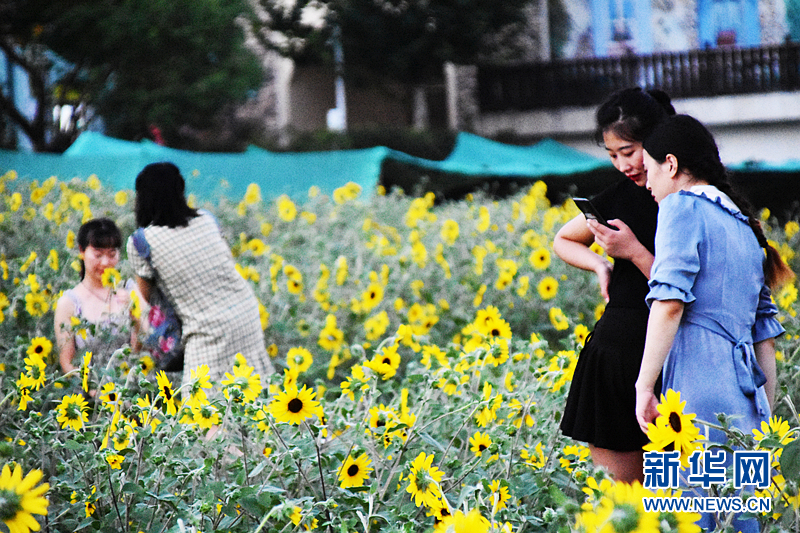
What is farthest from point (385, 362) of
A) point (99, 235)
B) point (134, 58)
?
point (134, 58)

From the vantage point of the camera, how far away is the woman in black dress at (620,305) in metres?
2.30

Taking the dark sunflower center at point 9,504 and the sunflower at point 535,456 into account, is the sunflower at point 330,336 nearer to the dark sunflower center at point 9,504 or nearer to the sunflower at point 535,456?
the sunflower at point 535,456

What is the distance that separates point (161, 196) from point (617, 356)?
6.58ft

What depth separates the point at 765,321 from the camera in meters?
2.20

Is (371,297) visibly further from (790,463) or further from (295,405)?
(790,463)

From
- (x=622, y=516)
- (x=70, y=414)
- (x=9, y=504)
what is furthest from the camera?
(x=70, y=414)

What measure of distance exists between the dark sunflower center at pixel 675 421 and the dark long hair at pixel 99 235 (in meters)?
2.52

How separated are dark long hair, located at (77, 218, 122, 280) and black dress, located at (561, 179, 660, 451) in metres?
2.04

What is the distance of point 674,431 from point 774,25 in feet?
59.4

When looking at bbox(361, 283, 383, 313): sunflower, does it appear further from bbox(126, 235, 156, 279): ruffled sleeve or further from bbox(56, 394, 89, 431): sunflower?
bbox(56, 394, 89, 431): sunflower

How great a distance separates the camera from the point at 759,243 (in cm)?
223

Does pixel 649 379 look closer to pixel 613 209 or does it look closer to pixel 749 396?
pixel 749 396

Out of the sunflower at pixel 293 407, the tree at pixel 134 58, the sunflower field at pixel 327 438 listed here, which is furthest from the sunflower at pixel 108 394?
the tree at pixel 134 58

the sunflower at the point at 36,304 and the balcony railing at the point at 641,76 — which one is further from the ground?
the balcony railing at the point at 641,76
